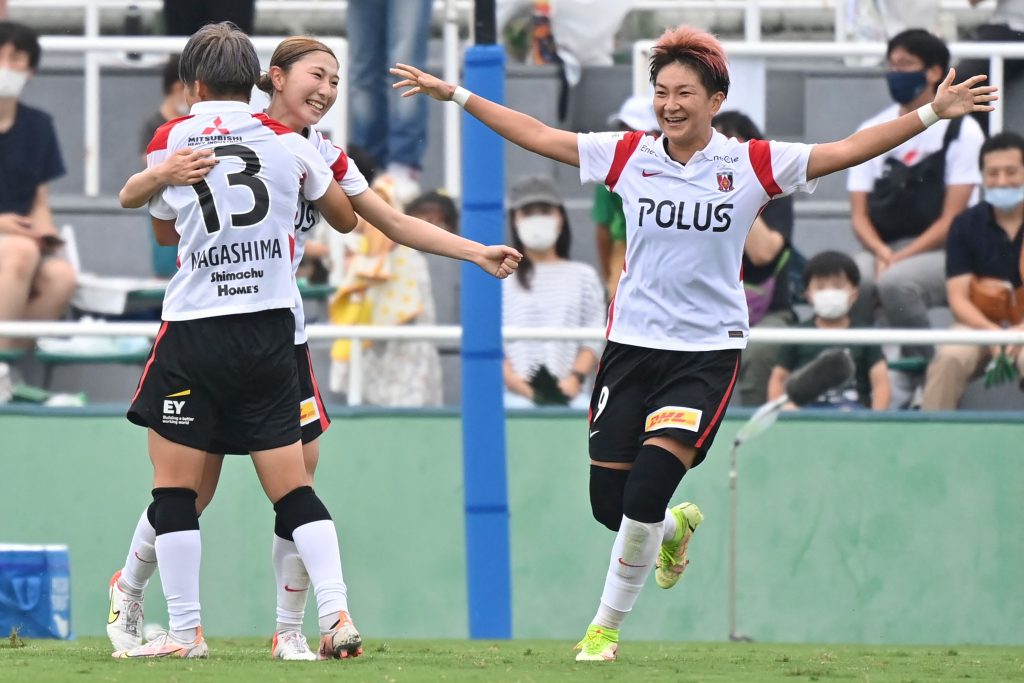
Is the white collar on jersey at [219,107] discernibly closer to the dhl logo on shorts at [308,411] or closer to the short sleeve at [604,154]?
the dhl logo on shorts at [308,411]

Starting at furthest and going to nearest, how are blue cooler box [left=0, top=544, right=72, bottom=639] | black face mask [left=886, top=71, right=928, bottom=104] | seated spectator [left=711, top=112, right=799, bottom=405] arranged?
black face mask [left=886, top=71, right=928, bottom=104]
seated spectator [left=711, top=112, right=799, bottom=405]
blue cooler box [left=0, top=544, right=72, bottom=639]

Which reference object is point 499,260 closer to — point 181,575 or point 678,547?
point 181,575

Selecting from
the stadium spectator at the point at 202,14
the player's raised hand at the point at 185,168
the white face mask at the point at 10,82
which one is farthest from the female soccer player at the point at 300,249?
the stadium spectator at the point at 202,14

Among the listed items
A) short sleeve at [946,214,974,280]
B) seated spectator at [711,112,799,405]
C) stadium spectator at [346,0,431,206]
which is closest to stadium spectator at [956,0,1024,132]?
short sleeve at [946,214,974,280]

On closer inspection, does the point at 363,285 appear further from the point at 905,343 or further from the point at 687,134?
the point at 687,134

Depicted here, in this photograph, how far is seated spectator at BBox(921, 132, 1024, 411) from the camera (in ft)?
29.9

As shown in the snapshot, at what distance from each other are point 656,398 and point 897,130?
1.22m

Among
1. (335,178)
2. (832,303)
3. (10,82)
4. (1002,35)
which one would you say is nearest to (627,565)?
(335,178)

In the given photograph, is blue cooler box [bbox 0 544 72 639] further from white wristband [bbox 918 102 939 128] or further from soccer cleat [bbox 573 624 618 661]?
white wristband [bbox 918 102 939 128]

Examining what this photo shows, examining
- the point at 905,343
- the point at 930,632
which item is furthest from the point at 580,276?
the point at 930,632

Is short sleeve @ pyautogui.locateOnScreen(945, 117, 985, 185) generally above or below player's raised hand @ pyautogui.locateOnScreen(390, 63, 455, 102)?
below

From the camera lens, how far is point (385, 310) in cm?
946

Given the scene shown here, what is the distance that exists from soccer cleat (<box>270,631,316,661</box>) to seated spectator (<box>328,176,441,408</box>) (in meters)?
3.31

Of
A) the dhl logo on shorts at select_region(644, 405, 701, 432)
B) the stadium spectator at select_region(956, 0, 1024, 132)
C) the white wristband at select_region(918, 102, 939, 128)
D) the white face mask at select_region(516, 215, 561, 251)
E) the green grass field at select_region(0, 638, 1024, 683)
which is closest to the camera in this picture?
the green grass field at select_region(0, 638, 1024, 683)
